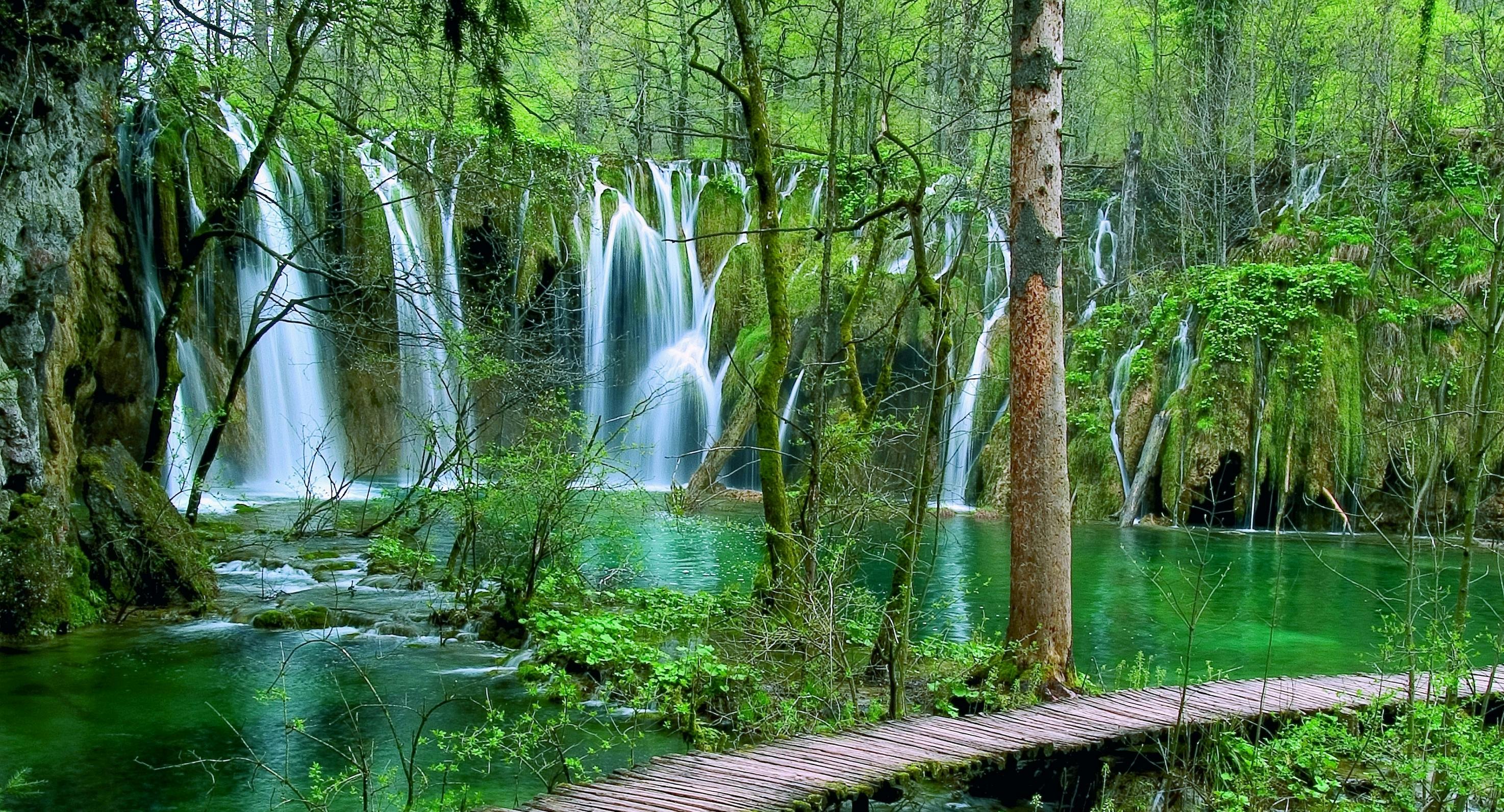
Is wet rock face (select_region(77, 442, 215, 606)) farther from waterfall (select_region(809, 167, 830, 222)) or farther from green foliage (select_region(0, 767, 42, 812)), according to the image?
waterfall (select_region(809, 167, 830, 222))

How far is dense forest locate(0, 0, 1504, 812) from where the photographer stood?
21.0ft

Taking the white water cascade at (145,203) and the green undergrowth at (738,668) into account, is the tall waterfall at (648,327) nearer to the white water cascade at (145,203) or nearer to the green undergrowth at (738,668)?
the white water cascade at (145,203)

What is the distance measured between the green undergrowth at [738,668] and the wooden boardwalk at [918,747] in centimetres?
35

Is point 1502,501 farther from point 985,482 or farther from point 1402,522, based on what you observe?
point 985,482

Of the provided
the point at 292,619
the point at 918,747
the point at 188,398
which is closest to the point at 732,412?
the point at 188,398

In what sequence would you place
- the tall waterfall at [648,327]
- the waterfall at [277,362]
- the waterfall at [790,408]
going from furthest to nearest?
the tall waterfall at [648,327]
the waterfall at [790,408]
the waterfall at [277,362]

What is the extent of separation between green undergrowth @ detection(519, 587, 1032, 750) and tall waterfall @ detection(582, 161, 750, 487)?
15.1 m

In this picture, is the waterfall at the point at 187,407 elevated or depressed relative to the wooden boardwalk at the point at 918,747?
elevated

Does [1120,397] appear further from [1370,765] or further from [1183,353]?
[1370,765]

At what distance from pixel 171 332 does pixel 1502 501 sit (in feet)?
66.6

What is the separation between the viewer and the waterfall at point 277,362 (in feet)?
64.1

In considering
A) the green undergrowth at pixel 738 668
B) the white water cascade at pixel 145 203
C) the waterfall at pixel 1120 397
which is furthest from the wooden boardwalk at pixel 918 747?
the white water cascade at pixel 145 203

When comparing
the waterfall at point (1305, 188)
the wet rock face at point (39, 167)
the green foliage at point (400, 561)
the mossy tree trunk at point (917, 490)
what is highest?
the waterfall at point (1305, 188)

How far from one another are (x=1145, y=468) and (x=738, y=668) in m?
15.4
